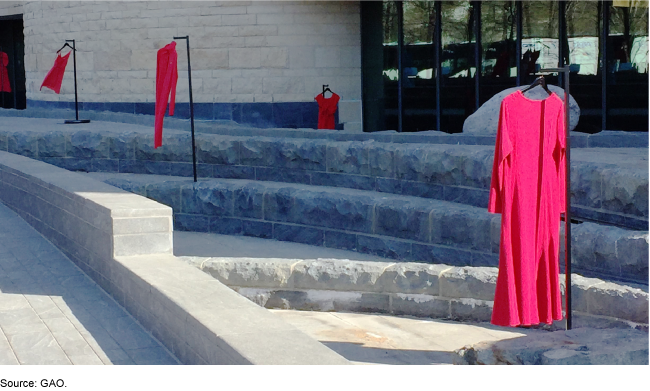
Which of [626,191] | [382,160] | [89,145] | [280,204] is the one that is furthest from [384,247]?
[89,145]

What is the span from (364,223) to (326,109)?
6708 mm

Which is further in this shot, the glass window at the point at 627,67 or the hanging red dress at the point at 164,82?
the glass window at the point at 627,67

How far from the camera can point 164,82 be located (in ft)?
37.8

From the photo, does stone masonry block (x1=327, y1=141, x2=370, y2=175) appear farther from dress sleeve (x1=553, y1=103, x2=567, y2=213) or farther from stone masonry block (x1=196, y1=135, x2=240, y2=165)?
dress sleeve (x1=553, y1=103, x2=567, y2=213)

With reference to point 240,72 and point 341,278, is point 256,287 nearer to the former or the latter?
point 341,278

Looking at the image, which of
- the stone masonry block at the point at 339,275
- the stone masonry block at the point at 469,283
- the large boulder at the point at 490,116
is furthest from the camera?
the large boulder at the point at 490,116

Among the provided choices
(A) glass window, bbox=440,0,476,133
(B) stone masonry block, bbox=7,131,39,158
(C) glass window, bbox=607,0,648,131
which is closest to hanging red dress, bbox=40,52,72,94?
(B) stone masonry block, bbox=7,131,39,158

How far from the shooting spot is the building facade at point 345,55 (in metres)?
15.1

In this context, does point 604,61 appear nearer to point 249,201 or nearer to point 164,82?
point 249,201

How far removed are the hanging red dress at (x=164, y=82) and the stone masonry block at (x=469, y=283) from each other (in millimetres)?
5846

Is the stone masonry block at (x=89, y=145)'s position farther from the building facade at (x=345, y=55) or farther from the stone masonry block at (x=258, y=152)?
the building facade at (x=345, y=55)

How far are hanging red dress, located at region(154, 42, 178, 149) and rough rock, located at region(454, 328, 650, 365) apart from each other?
7189 millimetres

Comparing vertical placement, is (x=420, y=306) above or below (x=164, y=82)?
below

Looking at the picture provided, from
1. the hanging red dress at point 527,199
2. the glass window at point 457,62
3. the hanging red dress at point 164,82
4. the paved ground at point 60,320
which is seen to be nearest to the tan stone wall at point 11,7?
the glass window at point 457,62
